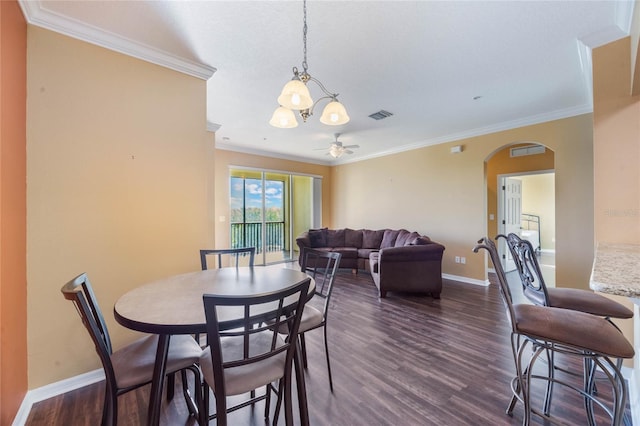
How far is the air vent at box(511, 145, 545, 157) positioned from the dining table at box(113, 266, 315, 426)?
5413 mm

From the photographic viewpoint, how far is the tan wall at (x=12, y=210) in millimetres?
1428

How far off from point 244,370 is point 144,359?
0.57 metres

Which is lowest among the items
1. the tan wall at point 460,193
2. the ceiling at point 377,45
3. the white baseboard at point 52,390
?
the white baseboard at point 52,390

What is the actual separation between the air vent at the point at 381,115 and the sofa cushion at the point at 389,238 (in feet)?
8.71

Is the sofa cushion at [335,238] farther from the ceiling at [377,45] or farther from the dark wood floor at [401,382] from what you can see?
the ceiling at [377,45]

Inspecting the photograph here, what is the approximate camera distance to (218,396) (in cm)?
107

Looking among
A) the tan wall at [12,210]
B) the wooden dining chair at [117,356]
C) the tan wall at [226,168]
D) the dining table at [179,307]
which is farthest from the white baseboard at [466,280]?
the tan wall at [12,210]

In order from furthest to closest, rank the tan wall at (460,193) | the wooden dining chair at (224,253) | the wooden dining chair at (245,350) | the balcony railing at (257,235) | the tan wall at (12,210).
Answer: the balcony railing at (257,235), the tan wall at (460,193), the wooden dining chair at (224,253), the tan wall at (12,210), the wooden dining chair at (245,350)

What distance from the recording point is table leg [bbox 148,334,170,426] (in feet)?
3.89

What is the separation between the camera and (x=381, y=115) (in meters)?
3.83

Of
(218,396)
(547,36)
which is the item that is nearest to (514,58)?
(547,36)

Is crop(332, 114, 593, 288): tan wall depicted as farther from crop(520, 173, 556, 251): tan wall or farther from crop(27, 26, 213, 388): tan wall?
crop(27, 26, 213, 388): tan wall

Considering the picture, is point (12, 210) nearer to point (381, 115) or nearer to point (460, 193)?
point (381, 115)

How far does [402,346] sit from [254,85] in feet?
10.6
